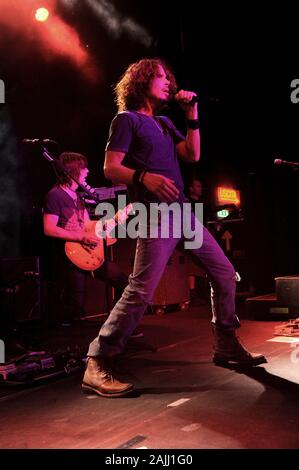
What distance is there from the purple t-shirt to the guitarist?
64.4 inches

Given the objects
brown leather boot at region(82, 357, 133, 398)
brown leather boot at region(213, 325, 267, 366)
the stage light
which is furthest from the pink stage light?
brown leather boot at region(82, 357, 133, 398)

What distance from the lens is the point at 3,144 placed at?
641cm

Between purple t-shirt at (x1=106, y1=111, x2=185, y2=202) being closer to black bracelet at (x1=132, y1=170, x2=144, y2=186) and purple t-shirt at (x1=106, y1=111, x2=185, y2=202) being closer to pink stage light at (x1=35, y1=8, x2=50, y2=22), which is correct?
black bracelet at (x1=132, y1=170, x2=144, y2=186)

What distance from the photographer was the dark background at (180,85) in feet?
21.4

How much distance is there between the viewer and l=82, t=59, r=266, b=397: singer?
2.45m

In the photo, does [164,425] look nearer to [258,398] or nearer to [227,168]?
[258,398]

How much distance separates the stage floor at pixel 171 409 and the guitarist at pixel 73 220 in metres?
1.11

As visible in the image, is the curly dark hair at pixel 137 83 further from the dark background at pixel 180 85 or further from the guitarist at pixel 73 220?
the dark background at pixel 180 85

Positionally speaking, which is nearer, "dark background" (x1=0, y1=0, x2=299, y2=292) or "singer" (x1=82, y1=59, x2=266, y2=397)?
"singer" (x1=82, y1=59, x2=266, y2=397)

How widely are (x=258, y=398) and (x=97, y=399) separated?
34.1 inches

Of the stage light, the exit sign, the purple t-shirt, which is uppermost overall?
the stage light

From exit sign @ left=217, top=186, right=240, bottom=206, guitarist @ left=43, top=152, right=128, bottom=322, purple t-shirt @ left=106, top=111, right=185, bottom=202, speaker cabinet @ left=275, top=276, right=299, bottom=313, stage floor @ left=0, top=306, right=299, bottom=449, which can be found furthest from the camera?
exit sign @ left=217, top=186, right=240, bottom=206

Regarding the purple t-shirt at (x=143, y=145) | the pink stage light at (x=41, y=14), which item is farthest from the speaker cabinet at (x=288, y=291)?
the pink stage light at (x=41, y=14)

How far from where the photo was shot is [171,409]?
6.85 ft
